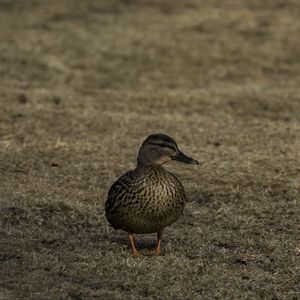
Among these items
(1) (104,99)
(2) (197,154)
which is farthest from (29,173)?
(1) (104,99)

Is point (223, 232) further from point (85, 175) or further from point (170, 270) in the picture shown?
point (85, 175)

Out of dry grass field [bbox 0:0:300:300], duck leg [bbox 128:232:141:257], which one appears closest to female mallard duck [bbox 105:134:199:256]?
duck leg [bbox 128:232:141:257]

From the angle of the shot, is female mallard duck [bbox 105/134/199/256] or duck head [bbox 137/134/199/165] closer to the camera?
female mallard duck [bbox 105/134/199/256]

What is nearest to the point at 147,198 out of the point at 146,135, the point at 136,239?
the point at 136,239

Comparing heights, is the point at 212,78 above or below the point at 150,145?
below

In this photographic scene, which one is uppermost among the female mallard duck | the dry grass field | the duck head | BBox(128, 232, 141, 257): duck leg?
the duck head

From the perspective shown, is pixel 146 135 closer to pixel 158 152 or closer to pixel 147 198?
pixel 158 152

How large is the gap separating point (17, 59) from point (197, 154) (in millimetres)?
7226

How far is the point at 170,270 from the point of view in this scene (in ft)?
21.5

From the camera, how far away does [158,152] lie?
690 cm

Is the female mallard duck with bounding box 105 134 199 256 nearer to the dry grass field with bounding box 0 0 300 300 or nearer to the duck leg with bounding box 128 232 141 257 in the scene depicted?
the duck leg with bounding box 128 232 141 257

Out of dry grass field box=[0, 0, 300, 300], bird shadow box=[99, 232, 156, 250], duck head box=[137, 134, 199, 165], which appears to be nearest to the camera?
dry grass field box=[0, 0, 300, 300]

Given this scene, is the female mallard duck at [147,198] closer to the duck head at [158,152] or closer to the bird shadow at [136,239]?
the duck head at [158,152]

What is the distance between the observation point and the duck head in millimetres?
6871
